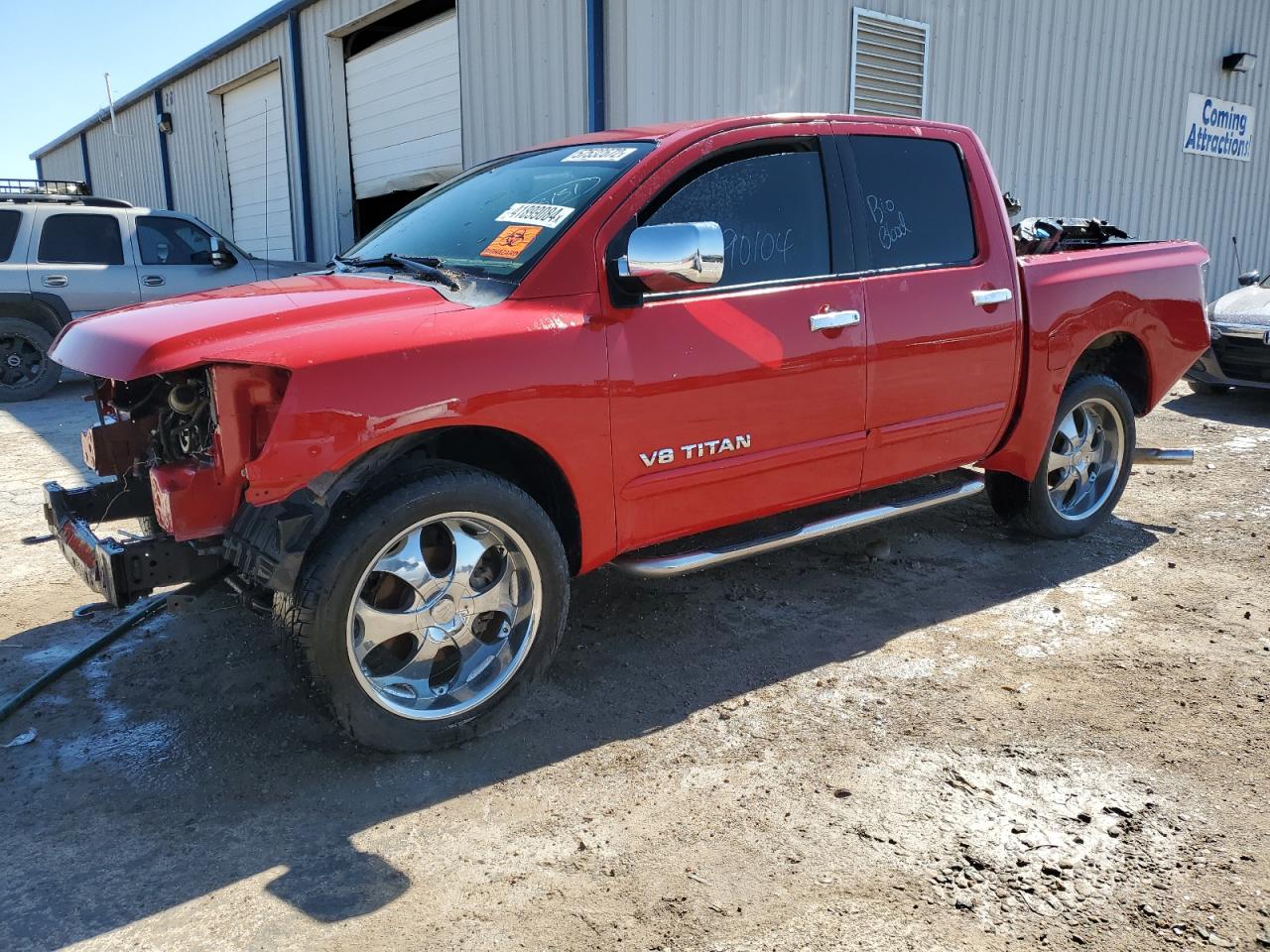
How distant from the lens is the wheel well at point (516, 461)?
120 inches

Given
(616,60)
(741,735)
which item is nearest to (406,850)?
(741,735)

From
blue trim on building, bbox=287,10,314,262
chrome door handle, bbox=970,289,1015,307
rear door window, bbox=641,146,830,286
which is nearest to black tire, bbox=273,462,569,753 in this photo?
rear door window, bbox=641,146,830,286

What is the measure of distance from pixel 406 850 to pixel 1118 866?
1.81m

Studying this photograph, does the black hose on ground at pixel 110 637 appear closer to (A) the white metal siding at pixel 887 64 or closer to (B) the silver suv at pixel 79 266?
(B) the silver suv at pixel 79 266

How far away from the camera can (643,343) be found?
3.22m

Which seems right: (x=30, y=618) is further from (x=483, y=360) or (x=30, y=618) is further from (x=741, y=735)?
(x=741, y=735)

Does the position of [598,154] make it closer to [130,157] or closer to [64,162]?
[130,157]

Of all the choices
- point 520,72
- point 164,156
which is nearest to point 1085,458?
point 520,72

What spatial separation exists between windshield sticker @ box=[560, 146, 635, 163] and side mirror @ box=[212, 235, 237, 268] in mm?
7680

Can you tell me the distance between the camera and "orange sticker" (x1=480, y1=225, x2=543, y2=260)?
3258mm

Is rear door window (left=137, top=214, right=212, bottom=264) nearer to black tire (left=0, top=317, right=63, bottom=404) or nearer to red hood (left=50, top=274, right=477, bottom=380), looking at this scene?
black tire (left=0, top=317, right=63, bottom=404)

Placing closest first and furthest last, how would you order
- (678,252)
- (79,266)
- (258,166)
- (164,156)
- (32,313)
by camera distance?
(678,252) → (32,313) → (79,266) → (258,166) → (164,156)

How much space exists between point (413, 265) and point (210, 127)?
1437 centimetres

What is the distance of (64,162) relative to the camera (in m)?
25.2
